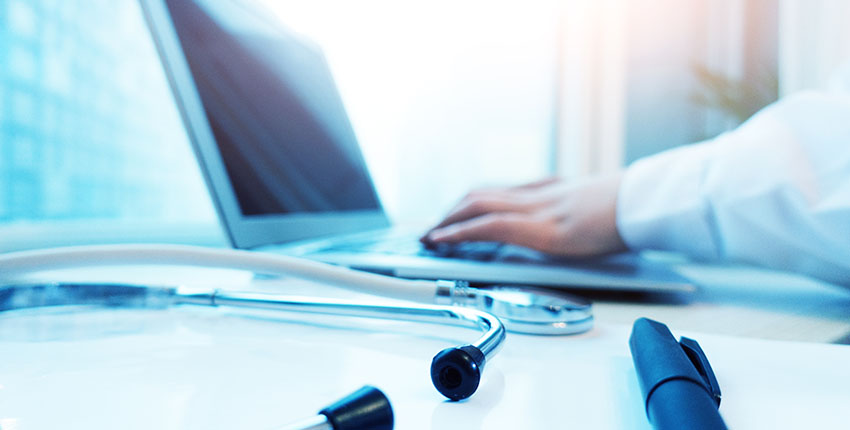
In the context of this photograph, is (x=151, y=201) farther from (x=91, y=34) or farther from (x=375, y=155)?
(x=375, y=155)

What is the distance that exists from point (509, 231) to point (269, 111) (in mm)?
305

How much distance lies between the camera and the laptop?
449mm

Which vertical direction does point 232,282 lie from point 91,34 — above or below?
Answer: below

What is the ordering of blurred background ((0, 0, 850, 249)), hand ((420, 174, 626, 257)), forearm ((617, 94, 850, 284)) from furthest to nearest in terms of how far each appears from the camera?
1. blurred background ((0, 0, 850, 249))
2. hand ((420, 174, 626, 257))
3. forearm ((617, 94, 850, 284))

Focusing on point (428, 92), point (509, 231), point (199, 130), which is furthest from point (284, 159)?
point (428, 92)

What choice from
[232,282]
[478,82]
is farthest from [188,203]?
[478,82]

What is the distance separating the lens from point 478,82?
147 centimetres

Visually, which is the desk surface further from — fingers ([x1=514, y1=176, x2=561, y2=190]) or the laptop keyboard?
fingers ([x1=514, y1=176, x2=561, y2=190])

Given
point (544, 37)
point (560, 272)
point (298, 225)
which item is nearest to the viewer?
point (560, 272)

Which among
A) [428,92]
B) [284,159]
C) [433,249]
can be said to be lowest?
[433,249]

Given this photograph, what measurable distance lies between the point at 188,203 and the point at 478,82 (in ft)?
2.69

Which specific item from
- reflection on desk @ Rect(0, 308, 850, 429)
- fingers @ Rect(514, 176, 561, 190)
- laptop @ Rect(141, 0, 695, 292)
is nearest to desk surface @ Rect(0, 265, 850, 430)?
reflection on desk @ Rect(0, 308, 850, 429)

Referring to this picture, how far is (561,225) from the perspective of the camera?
21.0 inches

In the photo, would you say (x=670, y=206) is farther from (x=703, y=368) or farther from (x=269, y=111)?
(x=269, y=111)
